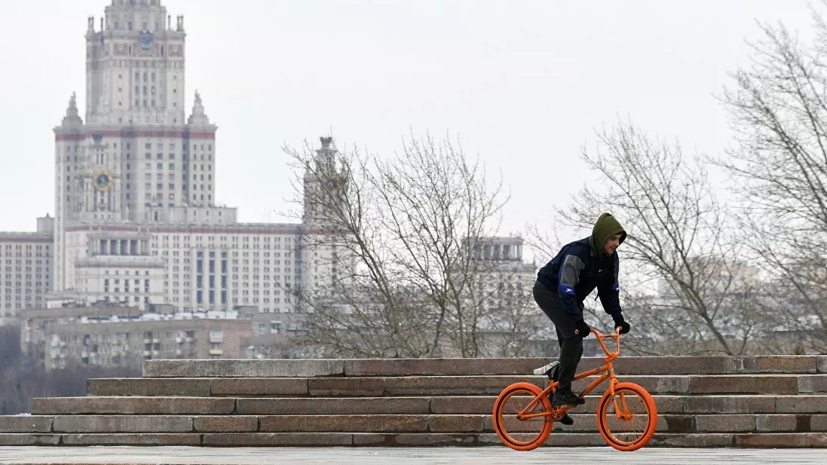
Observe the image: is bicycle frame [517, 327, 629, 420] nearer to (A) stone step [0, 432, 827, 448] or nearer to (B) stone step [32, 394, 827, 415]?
(A) stone step [0, 432, 827, 448]

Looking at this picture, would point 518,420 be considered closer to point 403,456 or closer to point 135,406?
point 403,456

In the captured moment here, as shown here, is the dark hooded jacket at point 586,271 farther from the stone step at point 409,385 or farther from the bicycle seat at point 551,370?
the stone step at point 409,385

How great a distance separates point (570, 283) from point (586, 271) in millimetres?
182

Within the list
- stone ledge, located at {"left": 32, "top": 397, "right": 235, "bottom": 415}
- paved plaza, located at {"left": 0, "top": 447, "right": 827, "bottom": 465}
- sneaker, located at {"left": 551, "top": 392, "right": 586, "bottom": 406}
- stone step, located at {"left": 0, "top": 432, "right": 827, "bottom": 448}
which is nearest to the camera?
paved plaza, located at {"left": 0, "top": 447, "right": 827, "bottom": 465}

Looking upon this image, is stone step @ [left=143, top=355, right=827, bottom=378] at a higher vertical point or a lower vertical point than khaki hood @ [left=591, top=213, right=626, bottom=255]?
lower

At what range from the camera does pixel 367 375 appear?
624 inches

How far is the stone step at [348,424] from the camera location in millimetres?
14312

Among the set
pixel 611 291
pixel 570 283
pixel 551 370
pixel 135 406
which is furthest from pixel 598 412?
pixel 135 406

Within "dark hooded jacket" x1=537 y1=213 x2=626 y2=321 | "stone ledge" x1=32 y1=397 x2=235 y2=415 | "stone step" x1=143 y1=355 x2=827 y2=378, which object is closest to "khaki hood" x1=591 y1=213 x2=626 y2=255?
"dark hooded jacket" x1=537 y1=213 x2=626 y2=321

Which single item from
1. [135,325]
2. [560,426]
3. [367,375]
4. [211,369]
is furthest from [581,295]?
[135,325]

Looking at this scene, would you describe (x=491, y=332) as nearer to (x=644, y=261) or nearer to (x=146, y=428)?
(x=644, y=261)

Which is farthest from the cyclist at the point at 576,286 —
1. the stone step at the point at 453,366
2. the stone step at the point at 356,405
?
the stone step at the point at 453,366

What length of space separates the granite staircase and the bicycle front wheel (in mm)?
1426

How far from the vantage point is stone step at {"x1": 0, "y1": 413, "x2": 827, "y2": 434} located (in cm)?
1431
